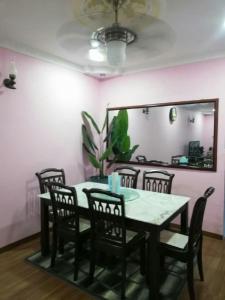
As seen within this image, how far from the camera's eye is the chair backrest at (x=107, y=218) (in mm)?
1974

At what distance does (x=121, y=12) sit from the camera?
1753mm

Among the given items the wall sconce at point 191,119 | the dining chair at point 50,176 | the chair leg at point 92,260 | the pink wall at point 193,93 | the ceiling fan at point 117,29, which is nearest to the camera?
the ceiling fan at point 117,29

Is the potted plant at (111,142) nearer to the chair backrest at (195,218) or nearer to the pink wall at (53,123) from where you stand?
the pink wall at (53,123)

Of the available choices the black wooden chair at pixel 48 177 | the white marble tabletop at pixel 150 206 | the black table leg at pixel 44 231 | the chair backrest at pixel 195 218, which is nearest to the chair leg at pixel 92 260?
Result: the white marble tabletop at pixel 150 206

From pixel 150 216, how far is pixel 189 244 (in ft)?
1.26

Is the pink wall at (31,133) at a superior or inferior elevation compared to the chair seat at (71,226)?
superior

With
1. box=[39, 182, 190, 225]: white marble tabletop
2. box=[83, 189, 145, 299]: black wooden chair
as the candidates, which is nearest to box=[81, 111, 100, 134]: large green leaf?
box=[39, 182, 190, 225]: white marble tabletop

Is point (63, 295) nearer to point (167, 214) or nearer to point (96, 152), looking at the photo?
point (167, 214)


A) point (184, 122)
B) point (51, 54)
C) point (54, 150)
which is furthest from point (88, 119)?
point (184, 122)

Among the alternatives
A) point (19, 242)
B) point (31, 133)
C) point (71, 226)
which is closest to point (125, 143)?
point (31, 133)

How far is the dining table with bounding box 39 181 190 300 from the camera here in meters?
1.90

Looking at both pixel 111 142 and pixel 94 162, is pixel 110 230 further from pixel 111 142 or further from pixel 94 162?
pixel 111 142

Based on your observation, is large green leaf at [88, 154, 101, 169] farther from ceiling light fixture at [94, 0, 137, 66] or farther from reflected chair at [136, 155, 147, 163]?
ceiling light fixture at [94, 0, 137, 66]

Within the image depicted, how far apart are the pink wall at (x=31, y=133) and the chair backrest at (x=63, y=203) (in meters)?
0.85
